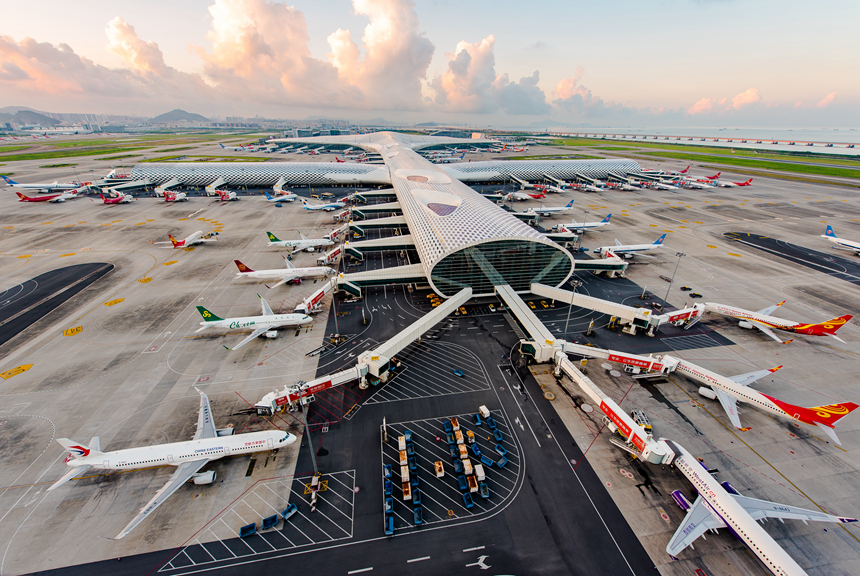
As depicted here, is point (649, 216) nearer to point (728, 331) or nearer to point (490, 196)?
point (490, 196)

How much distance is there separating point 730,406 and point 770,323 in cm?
2353

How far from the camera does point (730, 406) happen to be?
36406 millimetres

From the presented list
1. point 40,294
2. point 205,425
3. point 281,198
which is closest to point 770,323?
point 205,425

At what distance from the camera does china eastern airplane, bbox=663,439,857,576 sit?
2358 cm

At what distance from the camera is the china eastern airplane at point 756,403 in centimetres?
3177

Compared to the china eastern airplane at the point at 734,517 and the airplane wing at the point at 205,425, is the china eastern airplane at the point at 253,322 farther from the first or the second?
the china eastern airplane at the point at 734,517

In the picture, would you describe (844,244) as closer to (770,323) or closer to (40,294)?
(770,323)

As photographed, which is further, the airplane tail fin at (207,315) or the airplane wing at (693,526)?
the airplane tail fin at (207,315)

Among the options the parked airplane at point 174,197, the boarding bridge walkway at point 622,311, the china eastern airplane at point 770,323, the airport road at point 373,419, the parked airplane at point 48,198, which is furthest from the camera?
the parked airplane at point 174,197

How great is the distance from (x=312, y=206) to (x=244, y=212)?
23181 millimetres

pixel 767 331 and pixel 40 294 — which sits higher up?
pixel 767 331

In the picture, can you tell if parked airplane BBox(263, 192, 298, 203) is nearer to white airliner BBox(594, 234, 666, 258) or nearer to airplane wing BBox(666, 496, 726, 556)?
white airliner BBox(594, 234, 666, 258)

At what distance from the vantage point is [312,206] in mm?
111375

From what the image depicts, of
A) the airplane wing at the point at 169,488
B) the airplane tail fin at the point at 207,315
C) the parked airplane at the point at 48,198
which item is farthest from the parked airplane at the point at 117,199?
the airplane wing at the point at 169,488
